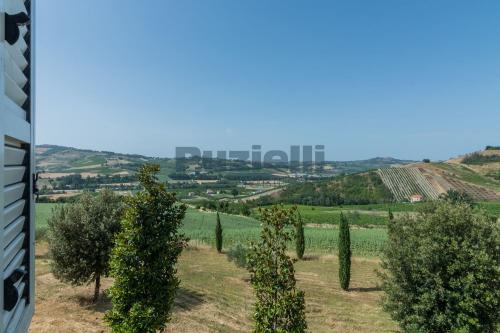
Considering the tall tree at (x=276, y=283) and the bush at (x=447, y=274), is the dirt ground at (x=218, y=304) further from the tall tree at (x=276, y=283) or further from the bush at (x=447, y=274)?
the tall tree at (x=276, y=283)

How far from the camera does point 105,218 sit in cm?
1574

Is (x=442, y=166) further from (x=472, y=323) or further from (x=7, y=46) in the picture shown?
(x=7, y=46)

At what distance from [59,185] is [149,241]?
4321 inches

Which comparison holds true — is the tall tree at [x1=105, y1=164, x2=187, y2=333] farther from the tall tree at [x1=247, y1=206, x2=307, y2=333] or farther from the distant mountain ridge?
the distant mountain ridge

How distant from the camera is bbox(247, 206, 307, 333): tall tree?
24.3ft

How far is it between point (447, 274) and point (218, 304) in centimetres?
1202

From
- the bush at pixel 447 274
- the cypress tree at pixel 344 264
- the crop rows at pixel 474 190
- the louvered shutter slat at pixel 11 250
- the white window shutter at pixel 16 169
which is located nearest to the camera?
the white window shutter at pixel 16 169

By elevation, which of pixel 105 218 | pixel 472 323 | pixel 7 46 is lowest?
pixel 472 323

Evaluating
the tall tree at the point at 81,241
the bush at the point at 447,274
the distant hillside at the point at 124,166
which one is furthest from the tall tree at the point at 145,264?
the distant hillside at the point at 124,166

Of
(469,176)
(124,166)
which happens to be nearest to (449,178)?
(469,176)

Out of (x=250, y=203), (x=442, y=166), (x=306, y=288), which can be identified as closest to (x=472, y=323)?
(x=306, y=288)

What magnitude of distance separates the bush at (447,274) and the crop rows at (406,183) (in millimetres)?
86272

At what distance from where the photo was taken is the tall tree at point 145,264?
855cm

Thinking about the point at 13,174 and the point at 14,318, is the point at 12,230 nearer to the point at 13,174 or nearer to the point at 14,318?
the point at 13,174
